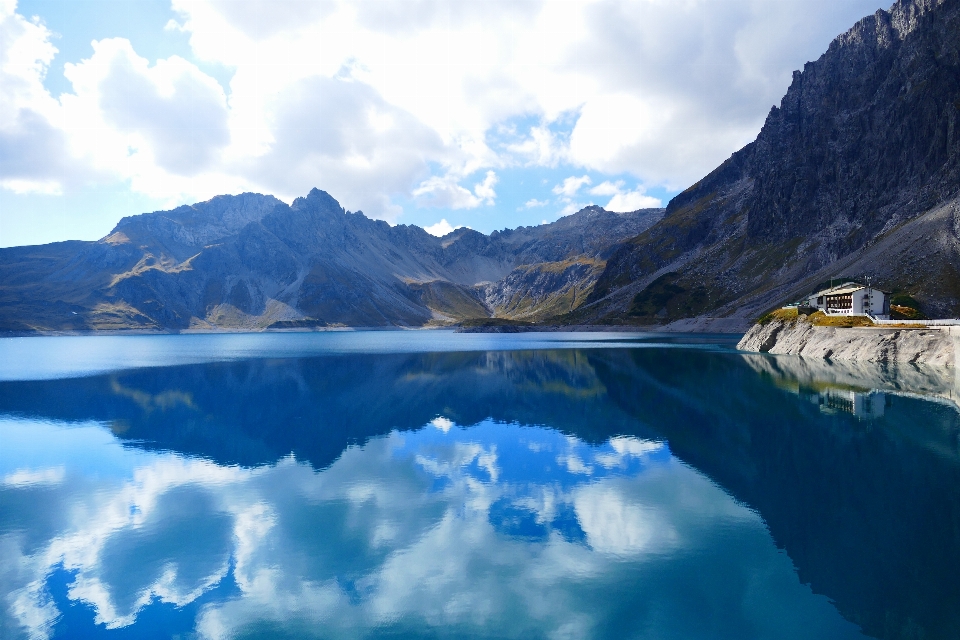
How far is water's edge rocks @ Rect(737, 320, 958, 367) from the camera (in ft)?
241

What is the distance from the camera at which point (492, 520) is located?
2494cm

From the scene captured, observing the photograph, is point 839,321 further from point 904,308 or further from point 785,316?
point 904,308

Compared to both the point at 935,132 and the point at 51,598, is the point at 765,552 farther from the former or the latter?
the point at 935,132

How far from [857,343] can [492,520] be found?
289 ft

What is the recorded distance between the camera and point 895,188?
189 meters

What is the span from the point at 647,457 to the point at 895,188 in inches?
8393

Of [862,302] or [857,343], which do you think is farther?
[862,302]

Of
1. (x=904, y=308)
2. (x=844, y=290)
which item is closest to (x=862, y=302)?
(x=844, y=290)

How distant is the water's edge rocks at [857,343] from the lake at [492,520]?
22022 mm

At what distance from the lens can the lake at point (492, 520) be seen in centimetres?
1688

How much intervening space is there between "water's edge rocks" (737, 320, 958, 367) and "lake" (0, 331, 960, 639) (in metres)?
22.0

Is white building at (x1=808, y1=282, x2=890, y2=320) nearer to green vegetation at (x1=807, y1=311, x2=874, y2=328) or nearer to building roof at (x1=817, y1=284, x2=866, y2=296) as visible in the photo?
building roof at (x1=817, y1=284, x2=866, y2=296)

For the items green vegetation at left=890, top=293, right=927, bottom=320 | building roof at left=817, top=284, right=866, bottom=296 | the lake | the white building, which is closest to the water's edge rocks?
the white building

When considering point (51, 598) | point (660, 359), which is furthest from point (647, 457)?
point (660, 359)
